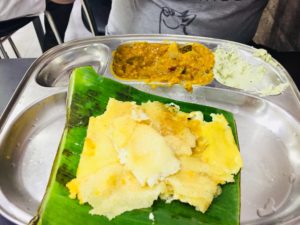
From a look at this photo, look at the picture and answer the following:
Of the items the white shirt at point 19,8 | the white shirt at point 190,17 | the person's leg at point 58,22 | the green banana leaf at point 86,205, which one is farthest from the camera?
the person's leg at point 58,22

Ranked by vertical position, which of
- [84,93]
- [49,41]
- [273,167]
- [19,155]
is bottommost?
[49,41]

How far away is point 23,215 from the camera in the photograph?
1045 mm

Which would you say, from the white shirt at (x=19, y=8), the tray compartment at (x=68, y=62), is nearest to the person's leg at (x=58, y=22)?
the white shirt at (x=19, y=8)

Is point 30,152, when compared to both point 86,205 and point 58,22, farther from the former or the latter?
point 58,22

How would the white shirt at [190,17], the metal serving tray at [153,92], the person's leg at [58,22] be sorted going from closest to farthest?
the metal serving tray at [153,92] → the white shirt at [190,17] → the person's leg at [58,22]

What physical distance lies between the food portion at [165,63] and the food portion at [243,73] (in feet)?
0.16

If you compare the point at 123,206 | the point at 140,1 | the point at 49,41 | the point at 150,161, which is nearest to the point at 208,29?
the point at 140,1

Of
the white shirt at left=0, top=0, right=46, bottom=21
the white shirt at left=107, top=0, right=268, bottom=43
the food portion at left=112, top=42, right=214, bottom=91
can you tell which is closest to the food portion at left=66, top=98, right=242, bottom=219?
the food portion at left=112, top=42, right=214, bottom=91

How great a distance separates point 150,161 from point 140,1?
1069mm

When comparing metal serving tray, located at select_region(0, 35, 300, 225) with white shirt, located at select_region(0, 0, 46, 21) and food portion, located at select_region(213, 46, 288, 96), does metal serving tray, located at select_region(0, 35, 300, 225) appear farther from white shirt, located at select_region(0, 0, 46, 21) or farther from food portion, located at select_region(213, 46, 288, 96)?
white shirt, located at select_region(0, 0, 46, 21)

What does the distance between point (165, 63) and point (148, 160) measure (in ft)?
1.95

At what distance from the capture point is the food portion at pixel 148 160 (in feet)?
3.38

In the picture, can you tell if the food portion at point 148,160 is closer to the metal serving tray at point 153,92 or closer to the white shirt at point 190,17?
the metal serving tray at point 153,92

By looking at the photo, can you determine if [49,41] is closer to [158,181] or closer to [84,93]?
[84,93]
